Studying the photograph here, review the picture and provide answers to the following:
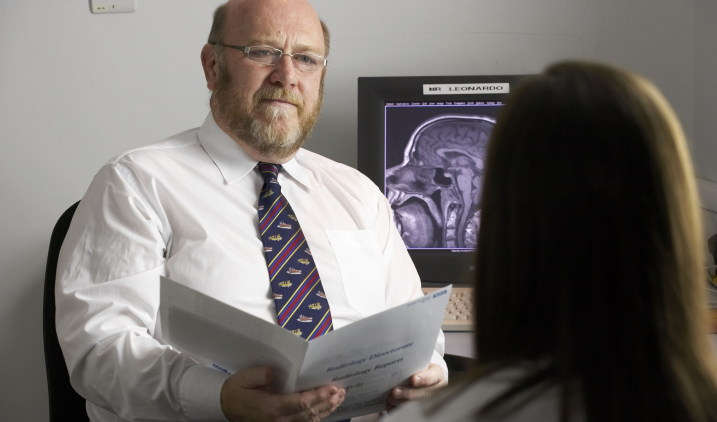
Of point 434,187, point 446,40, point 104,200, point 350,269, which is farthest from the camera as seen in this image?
point 446,40

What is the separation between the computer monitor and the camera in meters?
1.67

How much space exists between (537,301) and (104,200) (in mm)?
903

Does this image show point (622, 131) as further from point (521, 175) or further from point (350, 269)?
point (350, 269)

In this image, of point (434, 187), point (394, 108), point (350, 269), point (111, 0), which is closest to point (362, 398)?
point (350, 269)

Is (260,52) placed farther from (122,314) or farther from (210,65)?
(122,314)

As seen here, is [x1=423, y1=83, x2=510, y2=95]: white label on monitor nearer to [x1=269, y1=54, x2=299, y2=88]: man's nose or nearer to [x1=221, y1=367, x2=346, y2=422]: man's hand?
[x1=269, y1=54, x2=299, y2=88]: man's nose

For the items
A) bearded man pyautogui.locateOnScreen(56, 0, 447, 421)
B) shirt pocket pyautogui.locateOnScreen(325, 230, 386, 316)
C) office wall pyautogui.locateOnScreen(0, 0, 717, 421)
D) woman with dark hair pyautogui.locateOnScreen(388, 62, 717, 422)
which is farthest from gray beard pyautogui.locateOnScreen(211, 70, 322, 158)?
woman with dark hair pyautogui.locateOnScreen(388, 62, 717, 422)

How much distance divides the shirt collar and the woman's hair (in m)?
0.86

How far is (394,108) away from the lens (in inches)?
67.2

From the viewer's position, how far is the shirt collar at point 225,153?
1278mm

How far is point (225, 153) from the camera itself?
4.25ft

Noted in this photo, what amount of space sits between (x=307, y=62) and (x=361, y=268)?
19.4 inches

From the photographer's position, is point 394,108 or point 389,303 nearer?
point 389,303

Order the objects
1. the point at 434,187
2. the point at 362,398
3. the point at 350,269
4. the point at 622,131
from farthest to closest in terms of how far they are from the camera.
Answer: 1. the point at 434,187
2. the point at 350,269
3. the point at 362,398
4. the point at 622,131
